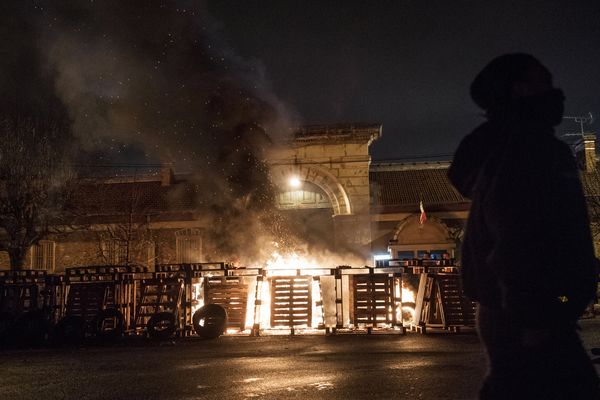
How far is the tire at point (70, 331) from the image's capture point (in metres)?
12.8

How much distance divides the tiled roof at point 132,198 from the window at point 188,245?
1.28m

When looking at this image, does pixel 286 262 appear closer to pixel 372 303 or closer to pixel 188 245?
pixel 372 303

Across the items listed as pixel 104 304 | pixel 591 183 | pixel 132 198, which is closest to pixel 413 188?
pixel 591 183

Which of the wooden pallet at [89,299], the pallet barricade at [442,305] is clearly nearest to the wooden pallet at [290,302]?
the pallet barricade at [442,305]

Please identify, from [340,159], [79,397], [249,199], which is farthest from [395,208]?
[79,397]

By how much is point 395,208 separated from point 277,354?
16.2 m

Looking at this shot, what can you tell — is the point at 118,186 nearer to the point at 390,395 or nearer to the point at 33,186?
the point at 33,186

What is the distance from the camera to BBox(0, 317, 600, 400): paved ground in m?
6.79

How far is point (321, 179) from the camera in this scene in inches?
977

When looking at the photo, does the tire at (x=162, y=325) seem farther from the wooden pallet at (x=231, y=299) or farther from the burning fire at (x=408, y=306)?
the burning fire at (x=408, y=306)

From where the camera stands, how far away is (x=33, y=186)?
21.8 meters

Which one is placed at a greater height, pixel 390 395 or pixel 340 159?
pixel 340 159

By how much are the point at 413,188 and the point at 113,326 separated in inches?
699

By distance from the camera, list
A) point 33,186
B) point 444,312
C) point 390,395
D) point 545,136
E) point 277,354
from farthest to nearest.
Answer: point 33,186, point 444,312, point 277,354, point 390,395, point 545,136
